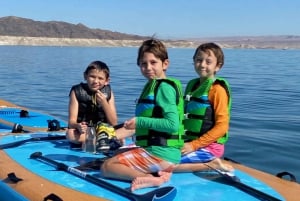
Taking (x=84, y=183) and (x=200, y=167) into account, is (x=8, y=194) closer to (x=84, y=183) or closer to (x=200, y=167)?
(x=84, y=183)

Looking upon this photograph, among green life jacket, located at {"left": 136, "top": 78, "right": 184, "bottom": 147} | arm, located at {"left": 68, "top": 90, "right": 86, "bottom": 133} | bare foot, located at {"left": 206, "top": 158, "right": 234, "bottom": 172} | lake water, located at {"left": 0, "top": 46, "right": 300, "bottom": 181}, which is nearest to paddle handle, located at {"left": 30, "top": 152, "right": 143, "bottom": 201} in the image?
green life jacket, located at {"left": 136, "top": 78, "right": 184, "bottom": 147}

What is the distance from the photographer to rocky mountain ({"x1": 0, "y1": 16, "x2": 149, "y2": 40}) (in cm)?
16412

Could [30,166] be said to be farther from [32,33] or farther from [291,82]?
[32,33]

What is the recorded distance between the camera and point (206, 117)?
4.43 meters

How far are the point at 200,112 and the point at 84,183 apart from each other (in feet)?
4.13

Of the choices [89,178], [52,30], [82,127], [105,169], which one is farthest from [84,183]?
[52,30]

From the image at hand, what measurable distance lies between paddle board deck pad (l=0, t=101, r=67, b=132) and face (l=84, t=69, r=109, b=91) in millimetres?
1404

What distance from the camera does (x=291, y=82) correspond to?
19.4m

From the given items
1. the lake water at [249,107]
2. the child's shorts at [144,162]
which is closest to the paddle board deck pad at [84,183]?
the child's shorts at [144,162]

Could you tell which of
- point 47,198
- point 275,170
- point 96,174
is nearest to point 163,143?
point 96,174

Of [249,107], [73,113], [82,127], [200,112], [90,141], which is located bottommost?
[249,107]

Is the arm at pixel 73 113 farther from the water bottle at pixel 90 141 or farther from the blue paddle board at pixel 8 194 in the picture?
the blue paddle board at pixel 8 194

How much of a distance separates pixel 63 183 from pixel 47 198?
0.36 meters

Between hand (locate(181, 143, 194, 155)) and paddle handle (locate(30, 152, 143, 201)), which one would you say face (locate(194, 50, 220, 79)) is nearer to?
hand (locate(181, 143, 194, 155))
